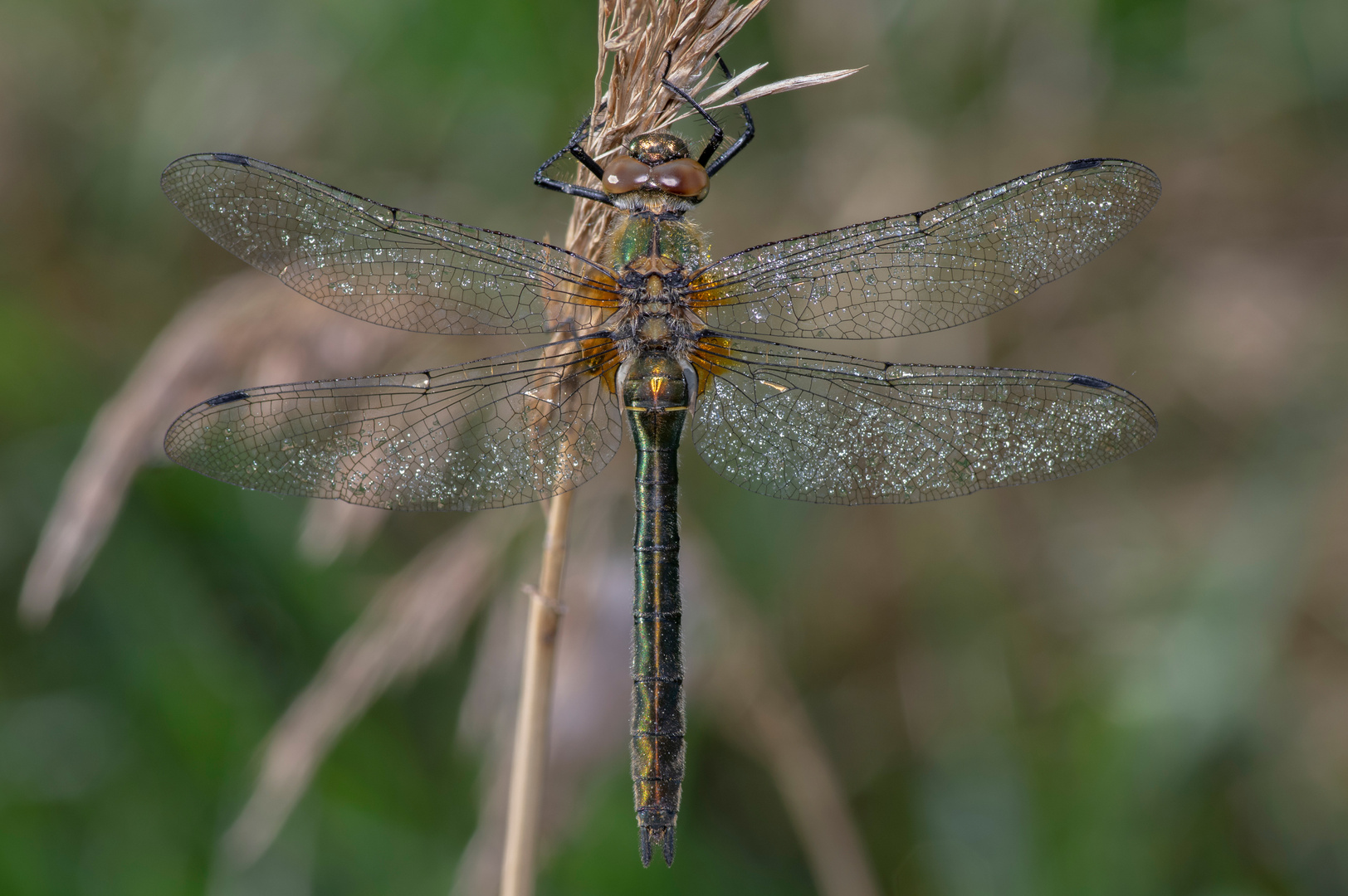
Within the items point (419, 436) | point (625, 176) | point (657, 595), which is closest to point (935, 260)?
point (625, 176)

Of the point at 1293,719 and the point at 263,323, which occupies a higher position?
the point at 263,323

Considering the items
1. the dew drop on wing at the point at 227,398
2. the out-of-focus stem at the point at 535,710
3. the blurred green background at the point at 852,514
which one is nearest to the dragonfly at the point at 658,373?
the dew drop on wing at the point at 227,398

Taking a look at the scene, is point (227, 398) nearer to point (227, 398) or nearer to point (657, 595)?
point (227, 398)

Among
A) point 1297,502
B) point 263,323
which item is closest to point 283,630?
point 263,323

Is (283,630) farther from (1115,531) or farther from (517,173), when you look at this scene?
(1115,531)

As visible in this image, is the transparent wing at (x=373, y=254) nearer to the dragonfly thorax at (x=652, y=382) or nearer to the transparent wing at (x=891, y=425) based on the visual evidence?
the dragonfly thorax at (x=652, y=382)

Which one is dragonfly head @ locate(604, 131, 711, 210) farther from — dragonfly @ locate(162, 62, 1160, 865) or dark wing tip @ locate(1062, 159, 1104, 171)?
dark wing tip @ locate(1062, 159, 1104, 171)

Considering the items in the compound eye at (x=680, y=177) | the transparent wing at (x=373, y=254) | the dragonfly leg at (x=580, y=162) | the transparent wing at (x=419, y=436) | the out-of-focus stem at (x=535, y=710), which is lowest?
the out-of-focus stem at (x=535, y=710)

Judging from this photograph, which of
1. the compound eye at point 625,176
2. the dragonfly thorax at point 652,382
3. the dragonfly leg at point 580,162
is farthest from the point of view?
the dragonfly thorax at point 652,382
